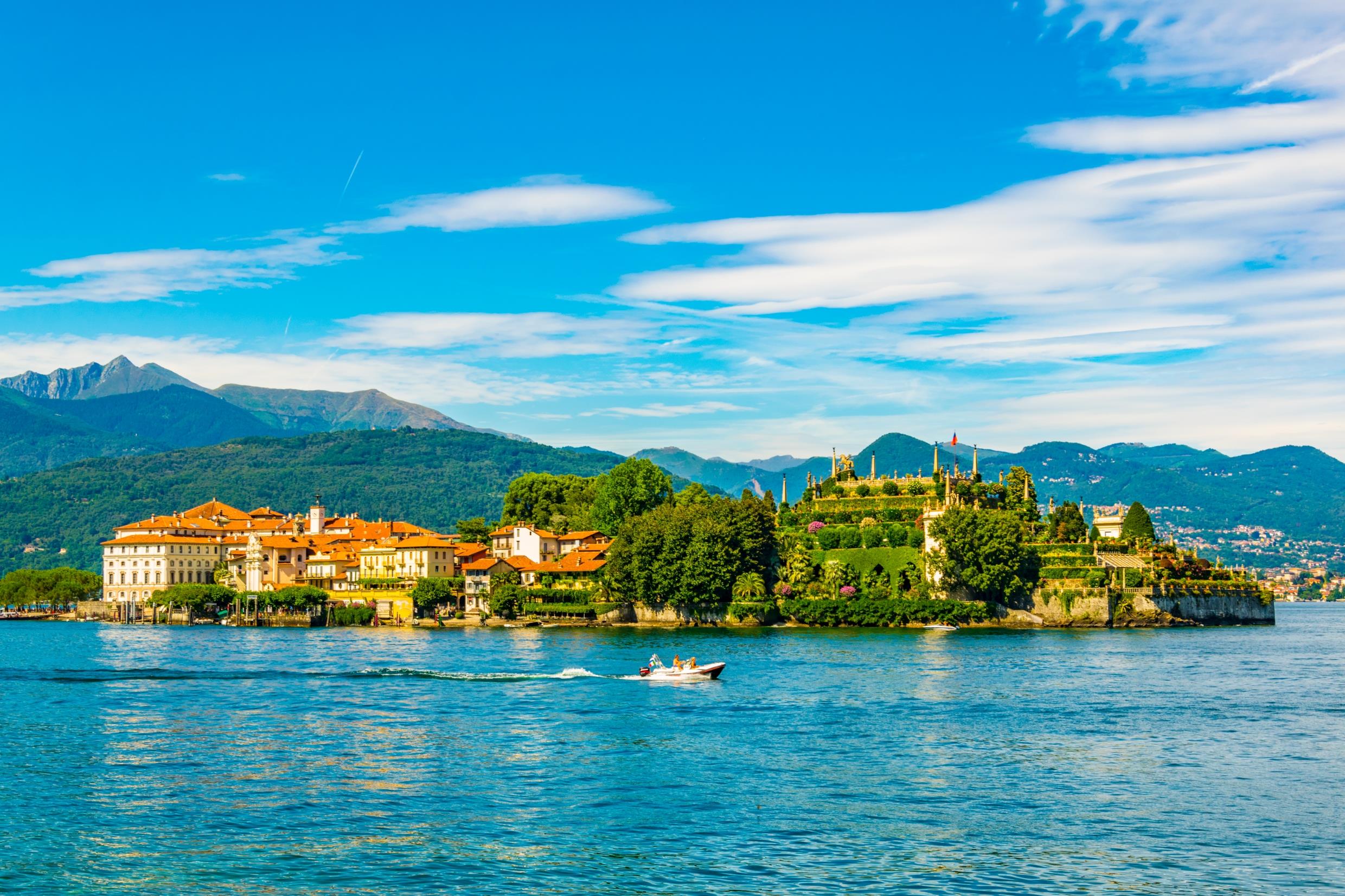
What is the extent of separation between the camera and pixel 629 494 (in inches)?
6191

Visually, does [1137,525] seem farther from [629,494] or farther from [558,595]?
[558,595]

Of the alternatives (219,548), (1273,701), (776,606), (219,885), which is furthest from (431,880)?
(219,548)

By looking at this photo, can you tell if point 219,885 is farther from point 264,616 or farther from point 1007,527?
point 264,616

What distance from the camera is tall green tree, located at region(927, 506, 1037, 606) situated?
114688 mm

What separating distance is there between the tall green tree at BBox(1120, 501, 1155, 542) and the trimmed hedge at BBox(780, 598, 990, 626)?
1256 inches

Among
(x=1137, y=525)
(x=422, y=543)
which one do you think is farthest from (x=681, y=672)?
(x=1137, y=525)

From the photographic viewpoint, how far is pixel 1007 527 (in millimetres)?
117500

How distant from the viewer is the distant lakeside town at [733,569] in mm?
118250

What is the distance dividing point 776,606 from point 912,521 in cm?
1586

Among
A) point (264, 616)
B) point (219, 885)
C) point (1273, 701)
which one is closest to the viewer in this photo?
point (219, 885)

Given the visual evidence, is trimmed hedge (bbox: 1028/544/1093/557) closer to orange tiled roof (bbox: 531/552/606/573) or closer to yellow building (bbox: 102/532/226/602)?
orange tiled roof (bbox: 531/552/606/573)

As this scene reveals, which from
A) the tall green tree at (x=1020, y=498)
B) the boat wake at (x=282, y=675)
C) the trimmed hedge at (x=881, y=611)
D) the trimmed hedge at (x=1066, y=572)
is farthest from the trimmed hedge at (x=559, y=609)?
the boat wake at (x=282, y=675)

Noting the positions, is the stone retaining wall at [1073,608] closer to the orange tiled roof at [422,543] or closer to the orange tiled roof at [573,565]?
the orange tiled roof at [573,565]

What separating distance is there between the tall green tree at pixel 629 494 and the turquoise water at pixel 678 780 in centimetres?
7764
